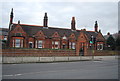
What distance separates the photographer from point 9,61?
21.4 meters

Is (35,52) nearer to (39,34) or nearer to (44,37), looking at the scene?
(39,34)

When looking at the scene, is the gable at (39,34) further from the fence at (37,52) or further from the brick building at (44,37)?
the fence at (37,52)

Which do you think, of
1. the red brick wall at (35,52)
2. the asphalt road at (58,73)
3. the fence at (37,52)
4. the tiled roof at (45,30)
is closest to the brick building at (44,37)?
the tiled roof at (45,30)

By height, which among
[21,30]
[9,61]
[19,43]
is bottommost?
[9,61]

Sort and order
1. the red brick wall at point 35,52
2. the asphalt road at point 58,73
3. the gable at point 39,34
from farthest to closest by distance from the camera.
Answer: the gable at point 39,34
the red brick wall at point 35,52
the asphalt road at point 58,73

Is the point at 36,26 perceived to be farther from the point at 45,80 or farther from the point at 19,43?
the point at 45,80

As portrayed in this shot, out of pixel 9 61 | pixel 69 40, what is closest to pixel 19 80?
pixel 9 61

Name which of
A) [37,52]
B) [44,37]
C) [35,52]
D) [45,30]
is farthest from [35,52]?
[45,30]

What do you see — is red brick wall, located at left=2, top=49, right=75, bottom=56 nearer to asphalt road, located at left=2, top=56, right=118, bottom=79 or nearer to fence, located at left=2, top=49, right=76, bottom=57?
fence, located at left=2, top=49, right=76, bottom=57

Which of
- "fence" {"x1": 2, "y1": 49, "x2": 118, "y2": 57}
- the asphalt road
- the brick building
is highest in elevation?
the brick building

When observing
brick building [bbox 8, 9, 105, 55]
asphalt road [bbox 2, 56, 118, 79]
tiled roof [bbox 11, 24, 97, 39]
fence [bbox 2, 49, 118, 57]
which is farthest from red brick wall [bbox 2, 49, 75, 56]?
tiled roof [bbox 11, 24, 97, 39]

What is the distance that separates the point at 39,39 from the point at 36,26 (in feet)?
15.8

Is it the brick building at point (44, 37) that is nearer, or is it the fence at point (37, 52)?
the fence at point (37, 52)

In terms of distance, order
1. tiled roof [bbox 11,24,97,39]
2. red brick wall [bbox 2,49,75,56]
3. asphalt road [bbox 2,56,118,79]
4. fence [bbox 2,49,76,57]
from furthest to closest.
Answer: tiled roof [bbox 11,24,97,39], red brick wall [bbox 2,49,75,56], fence [bbox 2,49,76,57], asphalt road [bbox 2,56,118,79]
